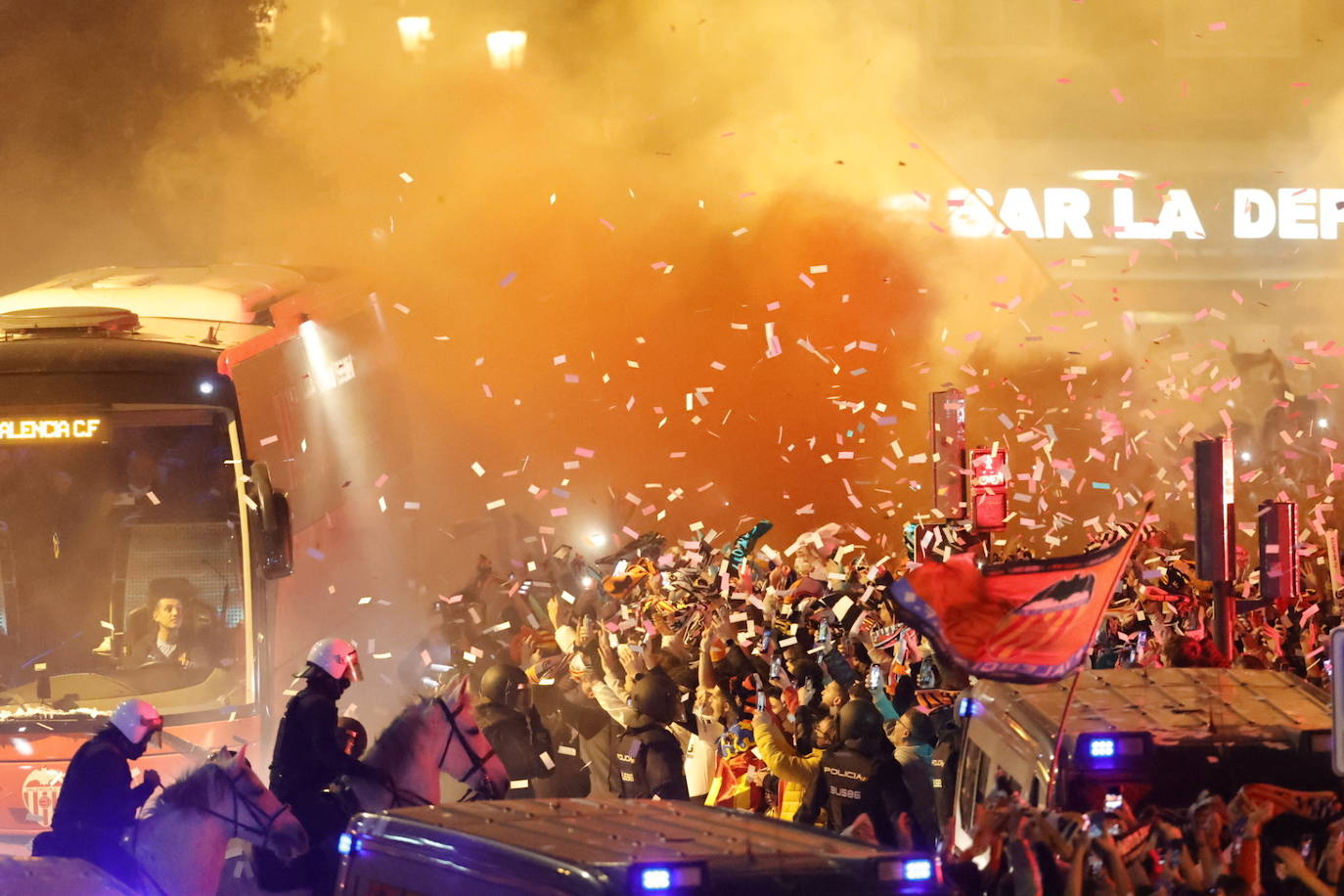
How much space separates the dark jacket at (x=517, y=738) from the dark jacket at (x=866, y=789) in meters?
2.07

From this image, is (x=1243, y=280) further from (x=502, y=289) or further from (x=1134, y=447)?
(x=502, y=289)

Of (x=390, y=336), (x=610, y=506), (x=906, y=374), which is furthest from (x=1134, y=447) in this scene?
(x=390, y=336)

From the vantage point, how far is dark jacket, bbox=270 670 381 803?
7.12 metres

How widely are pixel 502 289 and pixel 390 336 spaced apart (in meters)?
3.52

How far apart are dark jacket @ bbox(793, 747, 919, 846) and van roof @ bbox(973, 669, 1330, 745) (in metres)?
0.97

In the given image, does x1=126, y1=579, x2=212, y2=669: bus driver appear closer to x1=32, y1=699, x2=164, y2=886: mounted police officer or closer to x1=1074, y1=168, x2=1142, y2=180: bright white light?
x1=32, y1=699, x2=164, y2=886: mounted police officer

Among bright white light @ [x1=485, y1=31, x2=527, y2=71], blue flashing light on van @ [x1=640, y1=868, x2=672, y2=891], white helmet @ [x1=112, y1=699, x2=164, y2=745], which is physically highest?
bright white light @ [x1=485, y1=31, x2=527, y2=71]

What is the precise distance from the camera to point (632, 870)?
3818 mm

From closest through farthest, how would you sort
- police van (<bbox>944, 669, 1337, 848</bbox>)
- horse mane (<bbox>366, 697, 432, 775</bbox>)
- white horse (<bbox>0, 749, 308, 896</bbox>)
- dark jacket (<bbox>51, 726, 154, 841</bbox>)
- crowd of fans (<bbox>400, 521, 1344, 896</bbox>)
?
1. crowd of fans (<bbox>400, 521, 1344, 896</bbox>)
2. police van (<bbox>944, 669, 1337, 848</bbox>)
3. white horse (<bbox>0, 749, 308, 896</bbox>)
4. dark jacket (<bbox>51, 726, 154, 841</bbox>)
5. horse mane (<bbox>366, 697, 432, 775</bbox>)

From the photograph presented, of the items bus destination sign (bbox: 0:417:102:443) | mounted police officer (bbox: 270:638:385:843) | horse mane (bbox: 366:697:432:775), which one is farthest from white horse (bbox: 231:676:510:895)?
bus destination sign (bbox: 0:417:102:443)

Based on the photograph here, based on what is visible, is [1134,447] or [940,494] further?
[1134,447]

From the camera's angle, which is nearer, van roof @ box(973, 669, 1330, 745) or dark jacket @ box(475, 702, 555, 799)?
van roof @ box(973, 669, 1330, 745)

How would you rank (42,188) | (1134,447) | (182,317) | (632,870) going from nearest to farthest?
(632,870) < (182,317) < (42,188) < (1134,447)

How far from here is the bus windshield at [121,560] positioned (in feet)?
29.7
